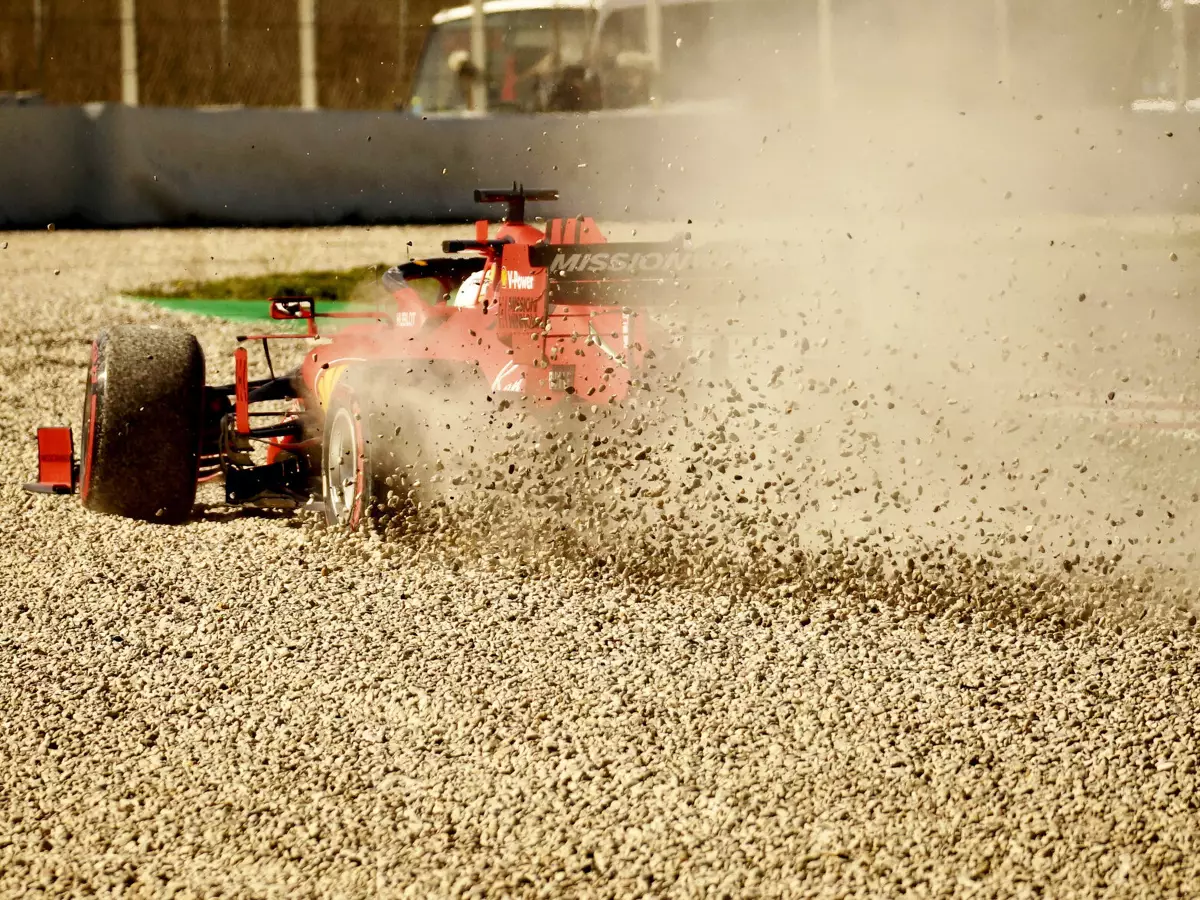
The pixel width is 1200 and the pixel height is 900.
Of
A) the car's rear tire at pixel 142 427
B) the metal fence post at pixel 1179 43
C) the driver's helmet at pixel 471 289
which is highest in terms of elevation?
the metal fence post at pixel 1179 43

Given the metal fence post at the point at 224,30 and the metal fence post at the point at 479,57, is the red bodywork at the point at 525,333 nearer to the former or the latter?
the metal fence post at the point at 479,57

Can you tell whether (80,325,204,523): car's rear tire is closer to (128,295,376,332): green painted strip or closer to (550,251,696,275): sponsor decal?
(550,251,696,275): sponsor decal

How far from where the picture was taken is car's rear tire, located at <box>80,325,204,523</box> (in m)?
5.20

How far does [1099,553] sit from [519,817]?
244 centimetres

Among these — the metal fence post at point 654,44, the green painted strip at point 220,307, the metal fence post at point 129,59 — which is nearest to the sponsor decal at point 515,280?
the green painted strip at point 220,307

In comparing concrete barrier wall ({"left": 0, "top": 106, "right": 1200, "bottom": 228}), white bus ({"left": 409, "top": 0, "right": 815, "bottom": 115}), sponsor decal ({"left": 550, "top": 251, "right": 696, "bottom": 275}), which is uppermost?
white bus ({"left": 409, "top": 0, "right": 815, "bottom": 115})

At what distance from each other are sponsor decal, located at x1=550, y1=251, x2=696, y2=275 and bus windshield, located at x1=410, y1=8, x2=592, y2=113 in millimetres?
14683

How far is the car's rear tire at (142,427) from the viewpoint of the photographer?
5.20 meters

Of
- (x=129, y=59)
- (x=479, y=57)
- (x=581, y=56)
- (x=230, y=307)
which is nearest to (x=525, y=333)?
(x=230, y=307)

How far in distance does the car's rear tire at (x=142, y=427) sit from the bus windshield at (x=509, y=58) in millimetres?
14545

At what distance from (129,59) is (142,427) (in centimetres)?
1681

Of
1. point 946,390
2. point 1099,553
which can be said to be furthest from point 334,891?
point 946,390

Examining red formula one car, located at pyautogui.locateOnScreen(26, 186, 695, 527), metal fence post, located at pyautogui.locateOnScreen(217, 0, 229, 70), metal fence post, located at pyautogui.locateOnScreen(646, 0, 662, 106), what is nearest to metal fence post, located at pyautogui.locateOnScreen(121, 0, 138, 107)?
metal fence post, located at pyautogui.locateOnScreen(217, 0, 229, 70)

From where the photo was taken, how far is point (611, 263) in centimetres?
509
